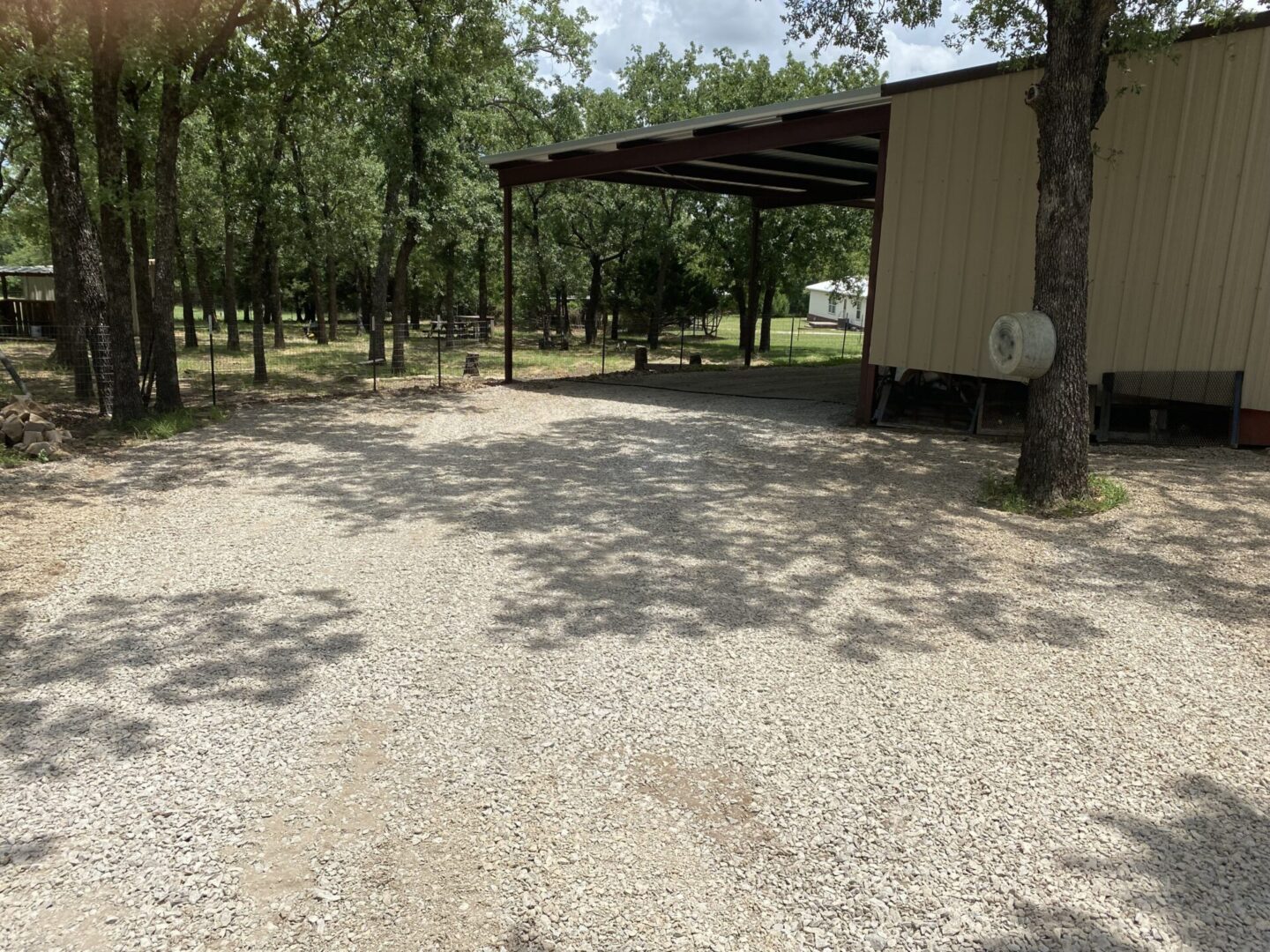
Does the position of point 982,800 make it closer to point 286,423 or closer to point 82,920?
point 82,920

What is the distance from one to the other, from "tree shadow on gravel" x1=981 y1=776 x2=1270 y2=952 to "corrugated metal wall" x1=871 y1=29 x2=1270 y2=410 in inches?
272

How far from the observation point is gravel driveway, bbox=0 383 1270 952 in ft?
8.18

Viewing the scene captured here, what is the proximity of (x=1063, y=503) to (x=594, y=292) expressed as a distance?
23658 mm

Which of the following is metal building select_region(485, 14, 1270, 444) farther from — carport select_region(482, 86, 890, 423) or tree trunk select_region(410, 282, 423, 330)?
tree trunk select_region(410, 282, 423, 330)

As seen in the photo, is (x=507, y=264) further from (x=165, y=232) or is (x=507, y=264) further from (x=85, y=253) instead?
(x=85, y=253)

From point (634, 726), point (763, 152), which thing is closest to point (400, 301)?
point (763, 152)

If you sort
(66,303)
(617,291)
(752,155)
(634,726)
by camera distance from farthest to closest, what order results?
(617,291), (66,303), (752,155), (634,726)

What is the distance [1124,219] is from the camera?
8.68 m

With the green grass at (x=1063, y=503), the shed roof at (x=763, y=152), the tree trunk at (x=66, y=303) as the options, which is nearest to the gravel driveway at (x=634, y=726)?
the green grass at (x=1063, y=503)

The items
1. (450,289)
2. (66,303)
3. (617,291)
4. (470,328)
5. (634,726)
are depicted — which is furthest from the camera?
(617,291)

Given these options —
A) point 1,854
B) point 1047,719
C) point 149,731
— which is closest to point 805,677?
point 1047,719

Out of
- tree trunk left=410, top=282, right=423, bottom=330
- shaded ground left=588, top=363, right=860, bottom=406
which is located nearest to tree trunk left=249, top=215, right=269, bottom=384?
shaded ground left=588, top=363, right=860, bottom=406

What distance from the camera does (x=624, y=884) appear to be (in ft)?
8.48

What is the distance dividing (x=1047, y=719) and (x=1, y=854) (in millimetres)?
3834
